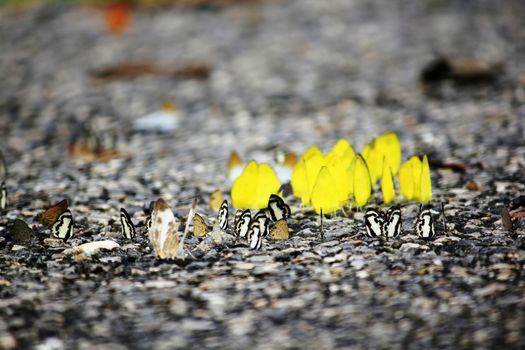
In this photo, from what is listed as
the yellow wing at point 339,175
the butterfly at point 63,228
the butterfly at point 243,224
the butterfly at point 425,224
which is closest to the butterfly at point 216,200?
the butterfly at point 243,224

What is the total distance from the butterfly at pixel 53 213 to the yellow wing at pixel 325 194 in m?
0.93

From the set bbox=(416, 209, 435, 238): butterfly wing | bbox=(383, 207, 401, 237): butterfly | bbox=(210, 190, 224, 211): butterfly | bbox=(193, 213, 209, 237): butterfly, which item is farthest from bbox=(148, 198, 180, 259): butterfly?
bbox=(416, 209, 435, 238): butterfly wing

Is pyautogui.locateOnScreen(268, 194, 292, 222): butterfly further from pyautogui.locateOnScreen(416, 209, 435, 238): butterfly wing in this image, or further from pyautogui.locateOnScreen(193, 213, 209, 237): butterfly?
pyautogui.locateOnScreen(416, 209, 435, 238): butterfly wing

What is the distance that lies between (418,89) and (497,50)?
1.08m

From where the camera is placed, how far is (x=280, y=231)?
2.57m

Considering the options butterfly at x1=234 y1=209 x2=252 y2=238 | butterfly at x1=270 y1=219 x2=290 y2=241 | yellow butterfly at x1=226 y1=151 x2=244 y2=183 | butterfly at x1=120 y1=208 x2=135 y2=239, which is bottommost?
butterfly at x1=270 y1=219 x2=290 y2=241

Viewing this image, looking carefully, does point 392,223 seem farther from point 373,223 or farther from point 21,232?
point 21,232

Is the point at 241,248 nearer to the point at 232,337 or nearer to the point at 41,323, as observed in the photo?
the point at 232,337

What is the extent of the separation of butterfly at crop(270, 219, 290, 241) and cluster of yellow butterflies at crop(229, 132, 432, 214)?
17 centimetres

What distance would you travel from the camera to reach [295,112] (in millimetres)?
4637

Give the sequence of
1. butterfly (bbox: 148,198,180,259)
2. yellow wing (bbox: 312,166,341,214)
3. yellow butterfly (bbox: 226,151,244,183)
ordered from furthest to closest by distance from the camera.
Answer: yellow butterfly (bbox: 226,151,244,183)
yellow wing (bbox: 312,166,341,214)
butterfly (bbox: 148,198,180,259)

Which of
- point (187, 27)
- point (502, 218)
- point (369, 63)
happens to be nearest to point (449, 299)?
point (502, 218)

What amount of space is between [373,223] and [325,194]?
21 cm

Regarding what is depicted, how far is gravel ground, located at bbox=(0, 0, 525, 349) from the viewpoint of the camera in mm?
2066
